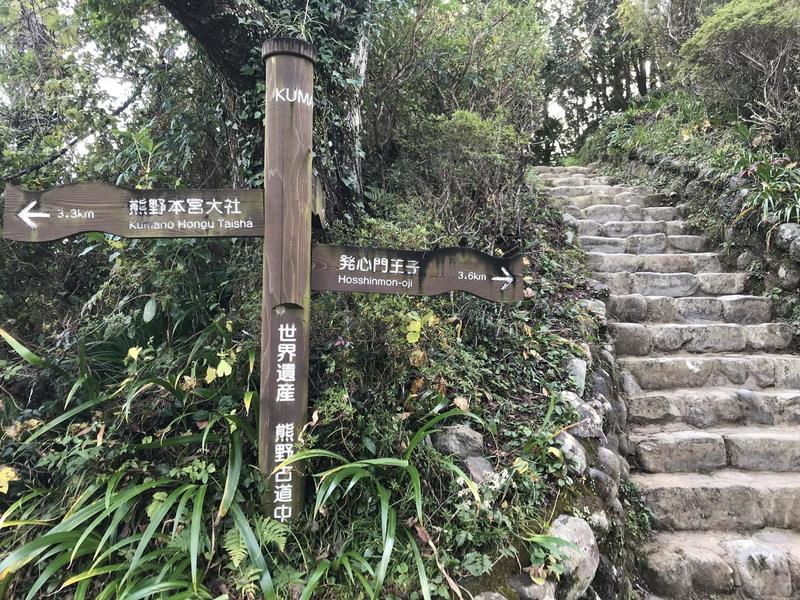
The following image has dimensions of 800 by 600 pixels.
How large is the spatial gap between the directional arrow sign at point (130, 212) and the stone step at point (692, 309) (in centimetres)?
384

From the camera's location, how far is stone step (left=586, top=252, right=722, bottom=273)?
17.4 feet

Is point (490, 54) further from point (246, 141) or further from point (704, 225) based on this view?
point (704, 225)

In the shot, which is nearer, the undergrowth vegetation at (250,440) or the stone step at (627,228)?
the undergrowth vegetation at (250,440)

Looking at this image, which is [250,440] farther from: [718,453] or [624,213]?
[624,213]

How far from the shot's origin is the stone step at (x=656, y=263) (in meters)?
5.30

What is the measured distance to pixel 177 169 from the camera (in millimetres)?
4102

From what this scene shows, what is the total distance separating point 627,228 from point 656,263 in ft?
2.93

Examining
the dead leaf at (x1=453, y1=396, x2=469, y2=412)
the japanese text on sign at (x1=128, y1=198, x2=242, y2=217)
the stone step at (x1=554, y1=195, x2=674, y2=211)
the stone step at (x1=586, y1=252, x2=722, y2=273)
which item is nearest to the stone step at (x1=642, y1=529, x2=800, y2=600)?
the dead leaf at (x1=453, y1=396, x2=469, y2=412)

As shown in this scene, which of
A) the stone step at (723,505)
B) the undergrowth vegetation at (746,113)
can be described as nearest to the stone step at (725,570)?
the stone step at (723,505)

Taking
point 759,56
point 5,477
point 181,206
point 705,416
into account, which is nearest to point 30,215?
point 181,206

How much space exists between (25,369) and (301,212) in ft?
7.87

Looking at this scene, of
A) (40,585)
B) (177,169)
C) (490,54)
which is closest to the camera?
(40,585)

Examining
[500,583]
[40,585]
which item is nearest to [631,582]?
[500,583]

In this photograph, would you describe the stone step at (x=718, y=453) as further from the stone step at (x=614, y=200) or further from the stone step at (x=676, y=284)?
the stone step at (x=614, y=200)
